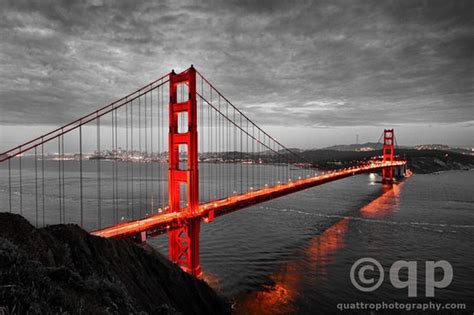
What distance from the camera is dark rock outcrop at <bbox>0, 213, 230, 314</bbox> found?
551cm

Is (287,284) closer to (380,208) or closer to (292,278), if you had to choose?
(292,278)

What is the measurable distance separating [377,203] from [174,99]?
1914 inches

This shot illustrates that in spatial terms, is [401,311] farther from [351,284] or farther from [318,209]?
[318,209]

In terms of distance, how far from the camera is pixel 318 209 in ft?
162

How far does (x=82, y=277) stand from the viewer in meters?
8.09

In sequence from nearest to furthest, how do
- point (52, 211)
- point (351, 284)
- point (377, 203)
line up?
point (351, 284) < point (52, 211) < point (377, 203)

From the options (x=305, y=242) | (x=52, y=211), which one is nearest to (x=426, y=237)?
(x=305, y=242)

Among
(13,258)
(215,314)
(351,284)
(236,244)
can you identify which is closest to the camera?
(13,258)
